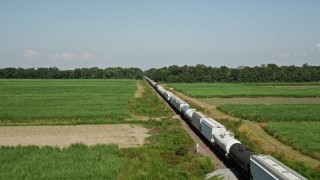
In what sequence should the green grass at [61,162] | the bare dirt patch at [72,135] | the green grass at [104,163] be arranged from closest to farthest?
the green grass at [61,162] < the green grass at [104,163] < the bare dirt patch at [72,135]

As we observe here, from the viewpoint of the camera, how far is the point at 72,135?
32.0 metres

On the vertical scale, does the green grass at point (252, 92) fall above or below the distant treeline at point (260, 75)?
below

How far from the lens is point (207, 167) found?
20.3 meters

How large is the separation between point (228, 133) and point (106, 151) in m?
8.15

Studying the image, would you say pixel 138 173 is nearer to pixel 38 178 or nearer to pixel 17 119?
pixel 38 178

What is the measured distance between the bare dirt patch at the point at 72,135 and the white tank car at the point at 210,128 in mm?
5208

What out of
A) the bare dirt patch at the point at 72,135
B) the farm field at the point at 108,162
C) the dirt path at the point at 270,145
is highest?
the farm field at the point at 108,162

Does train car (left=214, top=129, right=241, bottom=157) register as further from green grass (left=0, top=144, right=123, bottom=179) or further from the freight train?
green grass (left=0, top=144, right=123, bottom=179)

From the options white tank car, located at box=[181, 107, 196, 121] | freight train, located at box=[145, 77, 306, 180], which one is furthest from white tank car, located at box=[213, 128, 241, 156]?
white tank car, located at box=[181, 107, 196, 121]

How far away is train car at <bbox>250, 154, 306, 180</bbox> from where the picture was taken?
13.3 meters

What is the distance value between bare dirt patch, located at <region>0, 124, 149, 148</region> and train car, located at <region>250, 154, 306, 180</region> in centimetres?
1355

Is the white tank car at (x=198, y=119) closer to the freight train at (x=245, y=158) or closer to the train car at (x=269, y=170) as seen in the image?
the freight train at (x=245, y=158)

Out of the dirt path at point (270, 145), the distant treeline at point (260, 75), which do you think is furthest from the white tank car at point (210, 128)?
the distant treeline at point (260, 75)

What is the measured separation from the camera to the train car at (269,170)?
1328cm
